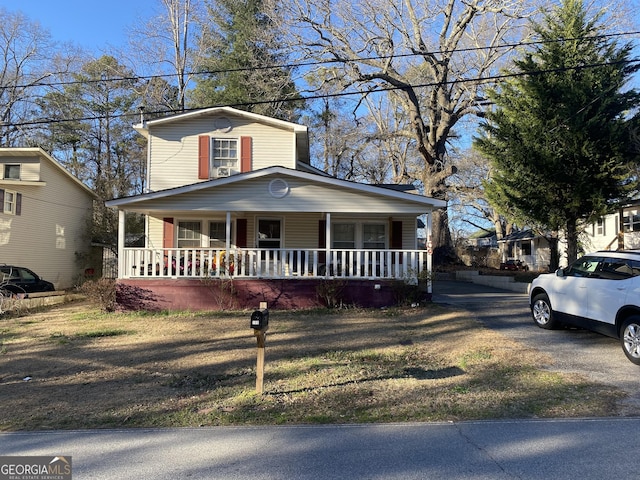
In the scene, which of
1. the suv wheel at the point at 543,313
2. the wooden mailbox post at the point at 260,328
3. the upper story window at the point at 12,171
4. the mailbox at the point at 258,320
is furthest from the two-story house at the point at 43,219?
the suv wheel at the point at 543,313

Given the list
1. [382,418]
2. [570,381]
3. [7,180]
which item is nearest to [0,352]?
[382,418]

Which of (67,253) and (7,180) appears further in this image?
(67,253)

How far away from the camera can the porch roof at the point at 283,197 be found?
12.9 m

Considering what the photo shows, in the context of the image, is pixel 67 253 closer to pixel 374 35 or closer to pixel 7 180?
pixel 7 180

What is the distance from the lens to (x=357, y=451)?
4.07 m

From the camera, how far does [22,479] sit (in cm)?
375

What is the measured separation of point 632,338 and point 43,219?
2380 cm

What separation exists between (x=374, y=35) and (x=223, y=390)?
22782mm

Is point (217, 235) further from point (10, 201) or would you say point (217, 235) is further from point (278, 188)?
point (10, 201)

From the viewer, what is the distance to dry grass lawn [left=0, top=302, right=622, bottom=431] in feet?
16.8

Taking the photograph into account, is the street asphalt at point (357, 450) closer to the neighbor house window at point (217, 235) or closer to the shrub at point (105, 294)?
the shrub at point (105, 294)

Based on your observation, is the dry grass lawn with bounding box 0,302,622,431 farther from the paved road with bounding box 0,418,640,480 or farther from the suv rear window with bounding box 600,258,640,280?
the suv rear window with bounding box 600,258,640,280

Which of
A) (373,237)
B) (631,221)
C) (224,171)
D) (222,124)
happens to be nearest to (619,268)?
(373,237)

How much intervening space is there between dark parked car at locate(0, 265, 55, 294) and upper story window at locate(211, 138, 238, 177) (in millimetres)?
8298
